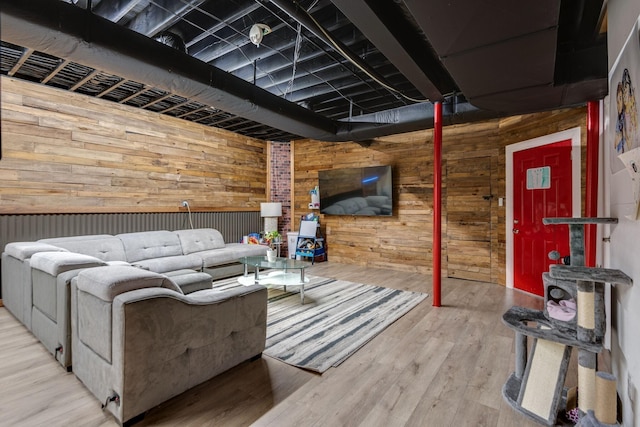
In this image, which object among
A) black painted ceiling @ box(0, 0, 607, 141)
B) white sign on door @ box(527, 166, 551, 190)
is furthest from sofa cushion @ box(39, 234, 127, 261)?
white sign on door @ box(527, 166, 551, 190)

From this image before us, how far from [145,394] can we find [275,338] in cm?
120

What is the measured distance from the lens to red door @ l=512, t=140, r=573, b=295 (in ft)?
12.6

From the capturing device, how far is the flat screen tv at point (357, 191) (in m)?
5.72

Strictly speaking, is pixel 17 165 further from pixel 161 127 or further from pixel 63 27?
pixel 63 27

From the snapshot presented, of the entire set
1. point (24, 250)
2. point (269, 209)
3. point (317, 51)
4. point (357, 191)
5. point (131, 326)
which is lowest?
point (131, 326)

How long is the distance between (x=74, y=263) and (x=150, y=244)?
2.23 metres

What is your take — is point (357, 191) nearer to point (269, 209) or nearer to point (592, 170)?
point (269, 209)

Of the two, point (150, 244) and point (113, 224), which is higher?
point (113, 224)

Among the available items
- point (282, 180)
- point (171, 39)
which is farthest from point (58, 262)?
point (282, 180)

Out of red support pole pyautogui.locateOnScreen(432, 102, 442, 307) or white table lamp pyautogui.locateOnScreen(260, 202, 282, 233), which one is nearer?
red support pole pyautogui.locateOnScreen(432, 102, 442, 307)

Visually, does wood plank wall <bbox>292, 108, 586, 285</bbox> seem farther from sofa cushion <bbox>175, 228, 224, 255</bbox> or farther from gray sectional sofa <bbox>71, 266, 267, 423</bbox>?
gray sectional sofa <bbox>71, 266, 267, 423</bbox>

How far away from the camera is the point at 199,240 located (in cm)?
512

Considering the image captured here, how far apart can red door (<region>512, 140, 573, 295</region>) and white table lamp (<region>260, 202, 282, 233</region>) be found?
4187mm

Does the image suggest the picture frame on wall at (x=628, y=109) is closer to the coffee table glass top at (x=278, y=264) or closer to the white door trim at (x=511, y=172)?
the white door trim at (x=511, y=172)
